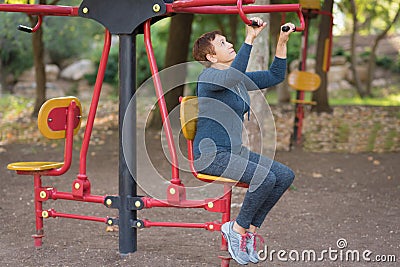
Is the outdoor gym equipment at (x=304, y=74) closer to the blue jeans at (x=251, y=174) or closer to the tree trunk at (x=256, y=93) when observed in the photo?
the tree trunk at (x=256, y=93)

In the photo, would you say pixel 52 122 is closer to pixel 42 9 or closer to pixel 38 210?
pixel 38 210

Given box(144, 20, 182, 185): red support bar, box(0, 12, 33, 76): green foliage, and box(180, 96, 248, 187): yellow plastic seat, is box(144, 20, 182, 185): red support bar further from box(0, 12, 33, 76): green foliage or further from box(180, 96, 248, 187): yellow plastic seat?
box(0, 12, 33, 76): green foliage

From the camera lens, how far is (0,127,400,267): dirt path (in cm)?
395

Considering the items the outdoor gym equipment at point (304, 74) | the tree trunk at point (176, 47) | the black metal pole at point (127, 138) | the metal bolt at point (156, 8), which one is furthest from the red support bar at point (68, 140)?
the tree trunk at point (176, 47)

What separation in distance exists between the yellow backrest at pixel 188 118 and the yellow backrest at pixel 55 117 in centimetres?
88

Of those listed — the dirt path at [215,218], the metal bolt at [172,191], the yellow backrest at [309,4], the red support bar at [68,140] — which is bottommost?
the dirt path at [215,218]

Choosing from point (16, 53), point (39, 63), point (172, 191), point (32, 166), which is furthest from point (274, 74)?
point (16, 53)

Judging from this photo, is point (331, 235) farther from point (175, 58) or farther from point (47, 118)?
point (175, 58)

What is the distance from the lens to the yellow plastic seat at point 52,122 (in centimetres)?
383

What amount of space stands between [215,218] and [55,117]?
1860mm

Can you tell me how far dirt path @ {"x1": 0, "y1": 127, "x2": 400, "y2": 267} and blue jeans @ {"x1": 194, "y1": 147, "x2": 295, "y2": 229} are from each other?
59cm

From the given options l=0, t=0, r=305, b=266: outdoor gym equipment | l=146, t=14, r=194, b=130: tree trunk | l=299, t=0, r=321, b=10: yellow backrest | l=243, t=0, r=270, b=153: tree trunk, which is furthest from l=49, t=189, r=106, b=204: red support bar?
l=146, t=14, r=194, b=130: tree trunk

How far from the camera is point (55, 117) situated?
3920 millimetres

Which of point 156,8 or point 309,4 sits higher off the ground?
point 309,4
